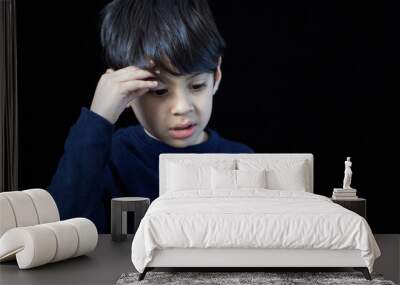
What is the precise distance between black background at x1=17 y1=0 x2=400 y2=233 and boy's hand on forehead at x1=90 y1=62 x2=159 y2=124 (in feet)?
0.44

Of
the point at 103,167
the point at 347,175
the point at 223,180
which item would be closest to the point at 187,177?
the point at 223,180

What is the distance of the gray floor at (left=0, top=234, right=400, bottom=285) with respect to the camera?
194 inches

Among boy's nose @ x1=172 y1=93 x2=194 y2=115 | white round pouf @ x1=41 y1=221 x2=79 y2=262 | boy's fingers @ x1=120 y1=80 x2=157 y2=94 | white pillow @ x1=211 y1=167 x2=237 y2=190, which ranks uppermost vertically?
boy's fingers @ x1=120 y1=80 x2=157 y2=94

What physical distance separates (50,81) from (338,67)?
9.94 ft

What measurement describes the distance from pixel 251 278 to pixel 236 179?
5.95ft

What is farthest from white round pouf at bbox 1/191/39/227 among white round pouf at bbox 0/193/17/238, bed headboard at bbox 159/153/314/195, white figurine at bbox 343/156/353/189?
white figurine at bbox 343/156/353/189

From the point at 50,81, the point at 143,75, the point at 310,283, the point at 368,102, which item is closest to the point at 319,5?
the point at 368,102

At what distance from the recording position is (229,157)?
715 centimetres

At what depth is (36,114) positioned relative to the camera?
24.1 feet

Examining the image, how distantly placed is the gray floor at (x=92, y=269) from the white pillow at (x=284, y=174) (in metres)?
1.02

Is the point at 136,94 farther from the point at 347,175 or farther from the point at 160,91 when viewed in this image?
the point at 347,175

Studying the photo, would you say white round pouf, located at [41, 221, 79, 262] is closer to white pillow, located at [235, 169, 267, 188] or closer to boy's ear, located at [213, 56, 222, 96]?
white pillow, located at [235, 169, 267, 188]

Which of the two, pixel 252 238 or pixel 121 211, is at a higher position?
pixel 252 238

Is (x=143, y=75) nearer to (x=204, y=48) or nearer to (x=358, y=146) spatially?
(x=204, y=48)
